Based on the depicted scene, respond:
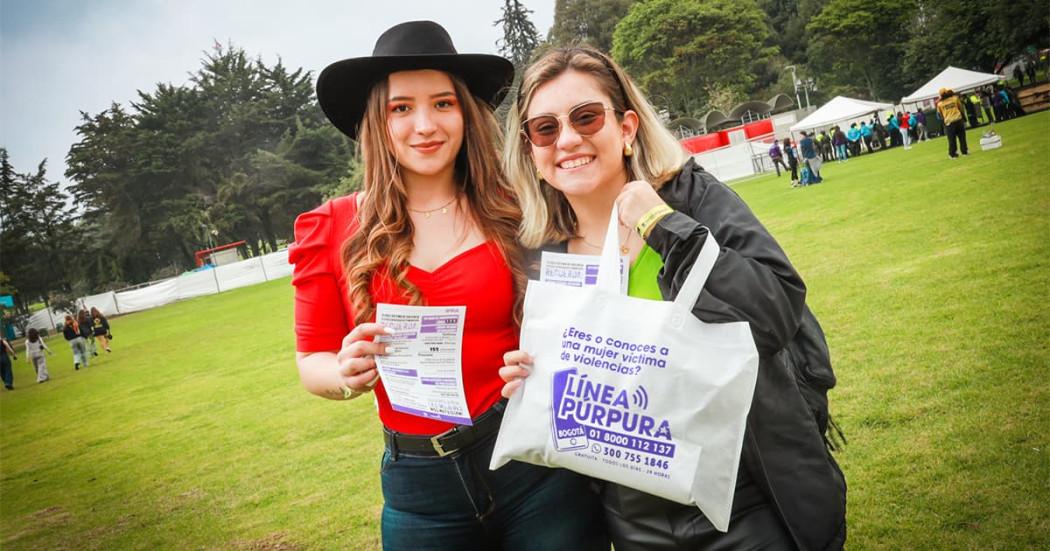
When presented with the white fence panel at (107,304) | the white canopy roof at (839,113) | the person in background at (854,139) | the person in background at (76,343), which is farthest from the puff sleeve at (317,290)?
the white fence panel at (107,304)

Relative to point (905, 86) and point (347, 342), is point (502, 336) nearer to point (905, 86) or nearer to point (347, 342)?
point (347, 342)

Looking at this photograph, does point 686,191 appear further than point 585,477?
No

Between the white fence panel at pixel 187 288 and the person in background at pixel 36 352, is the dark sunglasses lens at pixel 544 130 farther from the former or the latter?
the white fence panel at pixel 187 288

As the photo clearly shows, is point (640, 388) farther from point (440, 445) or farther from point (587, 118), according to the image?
point (587, 118)

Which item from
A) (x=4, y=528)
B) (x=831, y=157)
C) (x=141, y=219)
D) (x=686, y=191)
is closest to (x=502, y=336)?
(x=686, y=191)

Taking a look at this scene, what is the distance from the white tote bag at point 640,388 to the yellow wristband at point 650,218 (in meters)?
0.08

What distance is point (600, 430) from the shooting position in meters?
1.76

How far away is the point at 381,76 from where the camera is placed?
2354 mm

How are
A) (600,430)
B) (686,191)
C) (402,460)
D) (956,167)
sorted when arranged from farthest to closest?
(956,167) → (402,460) → (686,191) → (600,430)

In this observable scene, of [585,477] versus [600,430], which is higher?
[600,430]

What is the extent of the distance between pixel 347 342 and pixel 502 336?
1.78 ft

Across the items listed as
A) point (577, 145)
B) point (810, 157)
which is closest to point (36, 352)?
point (577, 145)

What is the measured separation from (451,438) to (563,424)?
0.48 metres

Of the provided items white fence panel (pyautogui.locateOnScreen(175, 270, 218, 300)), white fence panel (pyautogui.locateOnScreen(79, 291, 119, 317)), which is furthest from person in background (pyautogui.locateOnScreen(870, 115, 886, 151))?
white fence panel (pyautogui.locateOnScreen(79, 291, 119, 317))
